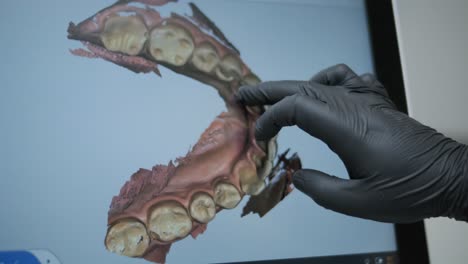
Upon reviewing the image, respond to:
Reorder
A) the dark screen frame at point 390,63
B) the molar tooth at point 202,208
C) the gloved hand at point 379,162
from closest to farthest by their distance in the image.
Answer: the gloved hand at point 379,162
the molar tooth at point 202,208
the dark screen frame at point 390,63

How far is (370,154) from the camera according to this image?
569mm

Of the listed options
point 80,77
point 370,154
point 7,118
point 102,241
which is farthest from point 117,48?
point 370,154

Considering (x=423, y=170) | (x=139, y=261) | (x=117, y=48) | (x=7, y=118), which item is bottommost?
(x=139, y=261)

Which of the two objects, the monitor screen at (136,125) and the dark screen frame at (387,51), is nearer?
the monitor screen at (136,125)

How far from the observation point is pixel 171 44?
71 centimetres

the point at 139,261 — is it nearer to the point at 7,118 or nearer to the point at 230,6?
the point at 7,118

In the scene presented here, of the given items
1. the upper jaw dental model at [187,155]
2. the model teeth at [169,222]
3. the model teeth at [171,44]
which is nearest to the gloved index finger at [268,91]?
the upper jaw dental model at [187,155]

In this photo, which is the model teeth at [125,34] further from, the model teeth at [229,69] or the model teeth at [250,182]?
the model teeth at [250,182]

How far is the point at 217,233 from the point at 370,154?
11.8 inches

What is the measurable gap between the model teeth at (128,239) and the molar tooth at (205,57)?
319mm

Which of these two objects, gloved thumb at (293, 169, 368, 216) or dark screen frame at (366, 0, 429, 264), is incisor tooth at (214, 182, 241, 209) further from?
dark screen frame at (366, 0, 429, 264)

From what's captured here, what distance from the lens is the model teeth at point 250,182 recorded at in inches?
27.5

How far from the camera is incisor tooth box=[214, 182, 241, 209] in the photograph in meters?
0.68

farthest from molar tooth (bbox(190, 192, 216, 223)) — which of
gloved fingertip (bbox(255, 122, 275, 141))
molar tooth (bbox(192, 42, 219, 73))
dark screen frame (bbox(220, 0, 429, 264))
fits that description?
dark screen frame (bbox(220, 0, 429, 264))
